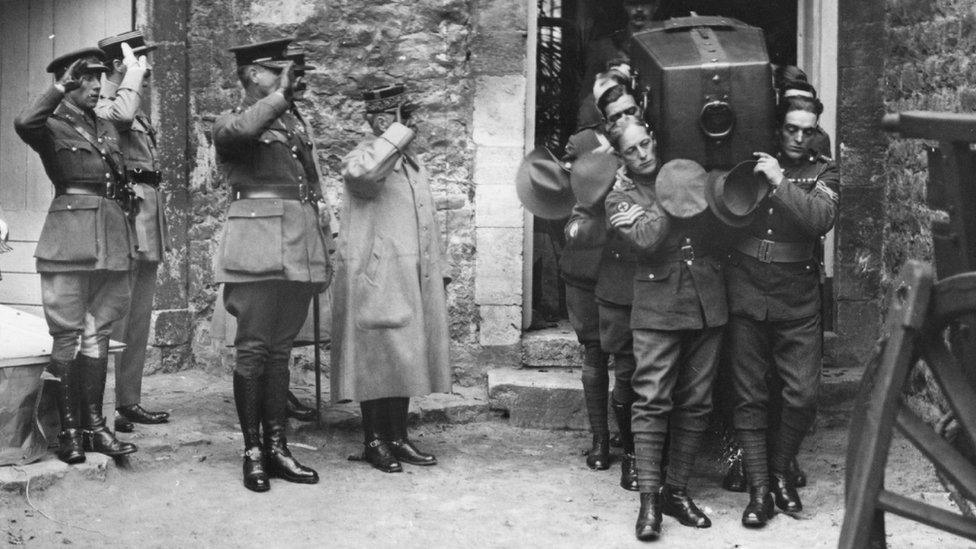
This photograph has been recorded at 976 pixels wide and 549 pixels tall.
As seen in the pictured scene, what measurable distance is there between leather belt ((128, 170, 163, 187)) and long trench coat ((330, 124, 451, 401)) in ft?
4.15

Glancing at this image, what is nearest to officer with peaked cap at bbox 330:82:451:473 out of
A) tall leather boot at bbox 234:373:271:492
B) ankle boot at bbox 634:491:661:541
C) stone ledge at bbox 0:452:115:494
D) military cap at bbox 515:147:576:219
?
tall leather boot at bbox 234:373:271:492

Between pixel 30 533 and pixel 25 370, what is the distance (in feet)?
2.85

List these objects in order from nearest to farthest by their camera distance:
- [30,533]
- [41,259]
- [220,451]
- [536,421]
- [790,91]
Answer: [30,533]
[790,91]
[41,259]
[220,451]
[536,421]

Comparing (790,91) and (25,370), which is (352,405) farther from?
(790,91)

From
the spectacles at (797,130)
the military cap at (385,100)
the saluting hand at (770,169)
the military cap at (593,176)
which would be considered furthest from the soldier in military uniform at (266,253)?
the spectacles at (797,130)

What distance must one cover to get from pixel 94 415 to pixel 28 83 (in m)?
3.00

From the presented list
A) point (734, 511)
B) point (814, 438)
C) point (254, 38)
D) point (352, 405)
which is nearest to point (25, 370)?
point (352, 405)

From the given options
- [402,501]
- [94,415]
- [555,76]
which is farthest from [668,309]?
[555,76]

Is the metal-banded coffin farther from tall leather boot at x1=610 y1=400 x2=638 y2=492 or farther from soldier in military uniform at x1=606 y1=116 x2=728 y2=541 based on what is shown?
tall leather boot at x1=610 y1=400 x2=638 y2=492

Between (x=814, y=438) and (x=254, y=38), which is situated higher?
(x=254, y=38)

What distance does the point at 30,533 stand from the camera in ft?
15.7

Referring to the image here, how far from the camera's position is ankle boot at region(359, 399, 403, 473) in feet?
19.4

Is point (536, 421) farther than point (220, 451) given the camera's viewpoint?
Yes

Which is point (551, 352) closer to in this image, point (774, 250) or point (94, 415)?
point (774, 250)
